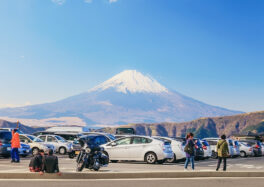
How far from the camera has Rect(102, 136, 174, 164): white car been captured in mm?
22547

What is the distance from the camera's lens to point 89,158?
16078 mm

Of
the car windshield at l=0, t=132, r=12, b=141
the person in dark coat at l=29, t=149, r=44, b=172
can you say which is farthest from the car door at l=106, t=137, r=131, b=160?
the person in dark coat at l=29, t=149, r=44, b=172

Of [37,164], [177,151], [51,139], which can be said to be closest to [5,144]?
[51,139]

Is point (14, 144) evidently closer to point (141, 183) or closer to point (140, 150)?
point (140, 150)

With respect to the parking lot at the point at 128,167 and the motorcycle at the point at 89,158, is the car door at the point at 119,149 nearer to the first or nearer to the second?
the parking lot at the point at 128,167

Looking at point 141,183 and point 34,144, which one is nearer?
point 141,183

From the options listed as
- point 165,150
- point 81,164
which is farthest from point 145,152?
point 81,164

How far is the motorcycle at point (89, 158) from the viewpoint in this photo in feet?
51.5

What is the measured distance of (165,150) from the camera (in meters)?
22.6

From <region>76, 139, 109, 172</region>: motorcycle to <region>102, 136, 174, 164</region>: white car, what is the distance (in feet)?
21.0

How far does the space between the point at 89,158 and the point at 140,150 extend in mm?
7175

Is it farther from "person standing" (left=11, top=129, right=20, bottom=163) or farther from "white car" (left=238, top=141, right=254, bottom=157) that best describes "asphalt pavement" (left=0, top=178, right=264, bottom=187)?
"white car" (left=238, top=141, right=254, bottom=157)

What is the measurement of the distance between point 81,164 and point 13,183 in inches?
119

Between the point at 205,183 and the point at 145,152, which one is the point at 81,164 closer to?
the point at 205,183
